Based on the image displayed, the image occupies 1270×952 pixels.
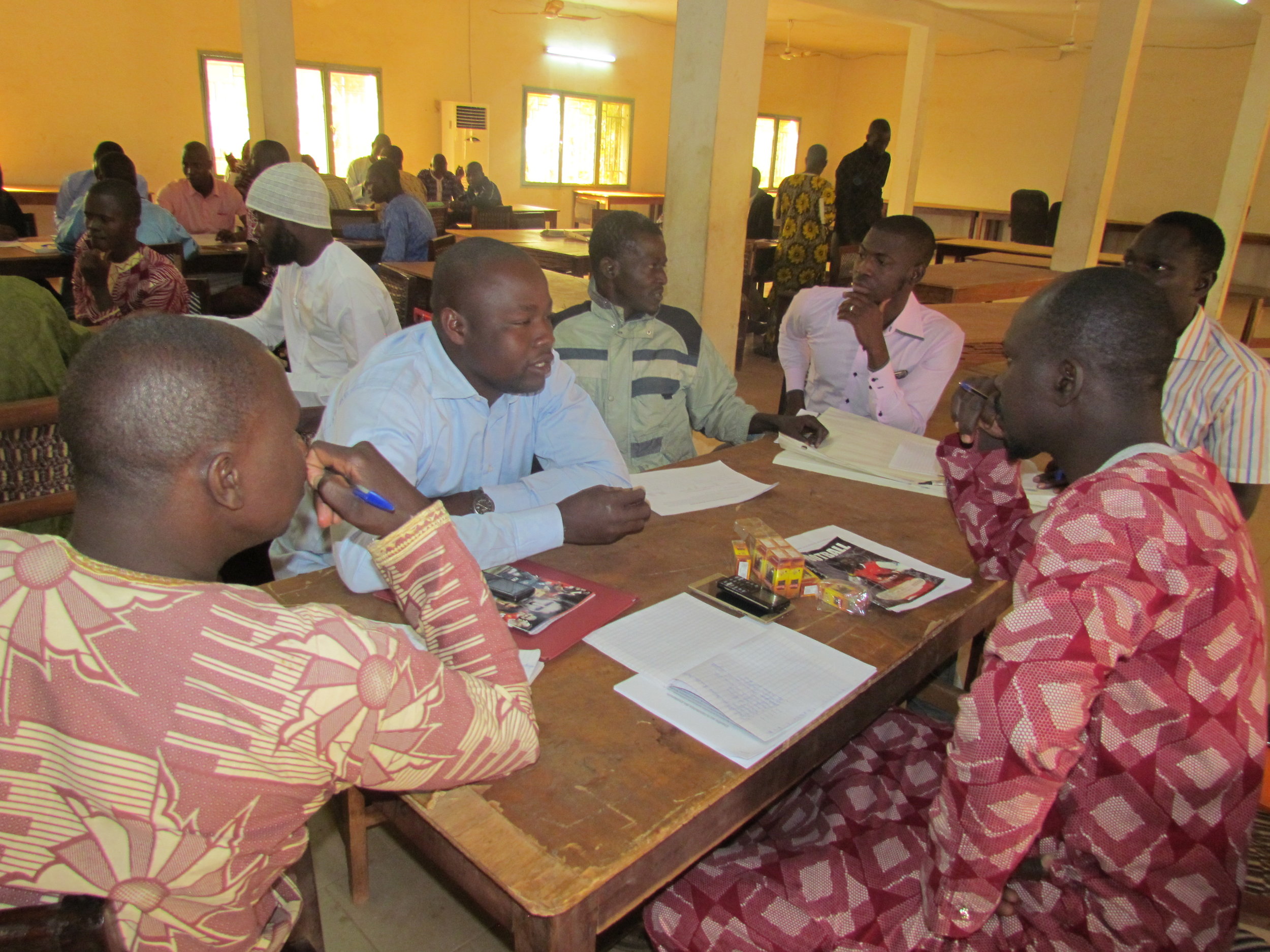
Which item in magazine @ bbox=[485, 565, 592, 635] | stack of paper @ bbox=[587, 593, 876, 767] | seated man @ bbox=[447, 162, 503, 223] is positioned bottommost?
stack of paper @ bbox=[587, 593, 876, 767]

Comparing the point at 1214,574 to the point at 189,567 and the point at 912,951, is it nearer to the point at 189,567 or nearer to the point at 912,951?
the point at 912,951

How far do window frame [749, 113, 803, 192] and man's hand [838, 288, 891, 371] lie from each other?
1438 centimetres

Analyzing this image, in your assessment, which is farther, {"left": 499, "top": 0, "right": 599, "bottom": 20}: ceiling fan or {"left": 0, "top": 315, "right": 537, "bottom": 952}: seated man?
{"left": 499, "top": 0, "right": 599, "bottom": 20}: ceiling fan

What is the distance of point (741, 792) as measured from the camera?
3.70ft

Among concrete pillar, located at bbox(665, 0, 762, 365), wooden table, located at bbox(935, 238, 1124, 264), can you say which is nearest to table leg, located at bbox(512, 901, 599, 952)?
concrete pillar, located at bbox(665, 0, 762, 365)

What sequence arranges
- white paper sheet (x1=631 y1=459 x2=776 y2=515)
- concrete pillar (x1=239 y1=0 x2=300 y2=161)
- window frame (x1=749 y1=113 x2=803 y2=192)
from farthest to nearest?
window frame (x1=749 y1=113 x2=803 y2=192) → concrete pillar (x1=239 y1=0 x2=300 y2=161) → white paper sheet (x1=631 y1=459 x2=776 y2=515)

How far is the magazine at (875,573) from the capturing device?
163 cm

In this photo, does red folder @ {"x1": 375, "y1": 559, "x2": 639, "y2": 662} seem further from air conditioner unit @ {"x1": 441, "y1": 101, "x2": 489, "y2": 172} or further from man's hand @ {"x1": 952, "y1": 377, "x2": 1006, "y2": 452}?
air conditioner unit @ {"x1": 441, "y1": 101, "x2": 489, "y2": 172}

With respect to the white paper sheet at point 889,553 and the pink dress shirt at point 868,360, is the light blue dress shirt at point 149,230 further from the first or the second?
the white paper sheet at point 889,553

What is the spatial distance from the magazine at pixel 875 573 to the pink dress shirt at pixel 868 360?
45.0 inches

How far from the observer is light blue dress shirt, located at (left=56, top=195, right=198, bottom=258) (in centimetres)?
525

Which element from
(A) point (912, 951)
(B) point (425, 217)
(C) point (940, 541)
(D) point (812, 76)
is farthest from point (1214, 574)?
(D) point (812, 76)

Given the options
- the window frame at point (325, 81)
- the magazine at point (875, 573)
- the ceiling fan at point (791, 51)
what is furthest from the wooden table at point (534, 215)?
the magazine at point (875, 573)

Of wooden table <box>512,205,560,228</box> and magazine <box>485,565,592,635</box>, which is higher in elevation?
wooden table <box>512,205,560,228</box>
